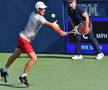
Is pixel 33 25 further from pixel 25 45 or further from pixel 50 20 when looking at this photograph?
pixel 50 20

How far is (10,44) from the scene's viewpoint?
11547mm

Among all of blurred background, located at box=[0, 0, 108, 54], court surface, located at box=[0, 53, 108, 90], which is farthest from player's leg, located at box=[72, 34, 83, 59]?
blurred background, located at box=[0, 0, 108, 54]

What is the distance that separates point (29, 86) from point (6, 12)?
4.19m

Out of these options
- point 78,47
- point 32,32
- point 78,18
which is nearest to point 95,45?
point 78,47

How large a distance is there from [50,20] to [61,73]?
2.71 meters

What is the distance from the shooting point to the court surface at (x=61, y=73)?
7621 mm

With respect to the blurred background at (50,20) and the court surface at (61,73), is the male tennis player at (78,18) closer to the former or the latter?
the court surface at (61,73)

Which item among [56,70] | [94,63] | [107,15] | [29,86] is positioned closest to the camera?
[29,86]

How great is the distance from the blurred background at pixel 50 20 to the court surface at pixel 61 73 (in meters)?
0.30

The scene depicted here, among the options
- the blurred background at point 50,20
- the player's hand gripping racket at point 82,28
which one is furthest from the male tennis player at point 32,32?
the blurred background at point 50,20

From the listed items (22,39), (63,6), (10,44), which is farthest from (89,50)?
(22,39)

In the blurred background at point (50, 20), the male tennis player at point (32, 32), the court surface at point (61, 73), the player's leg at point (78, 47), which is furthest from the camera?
the blurred background at point (50, 20)

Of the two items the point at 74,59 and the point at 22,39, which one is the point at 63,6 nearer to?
the point at 74,59

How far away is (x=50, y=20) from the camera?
37.0 feet
